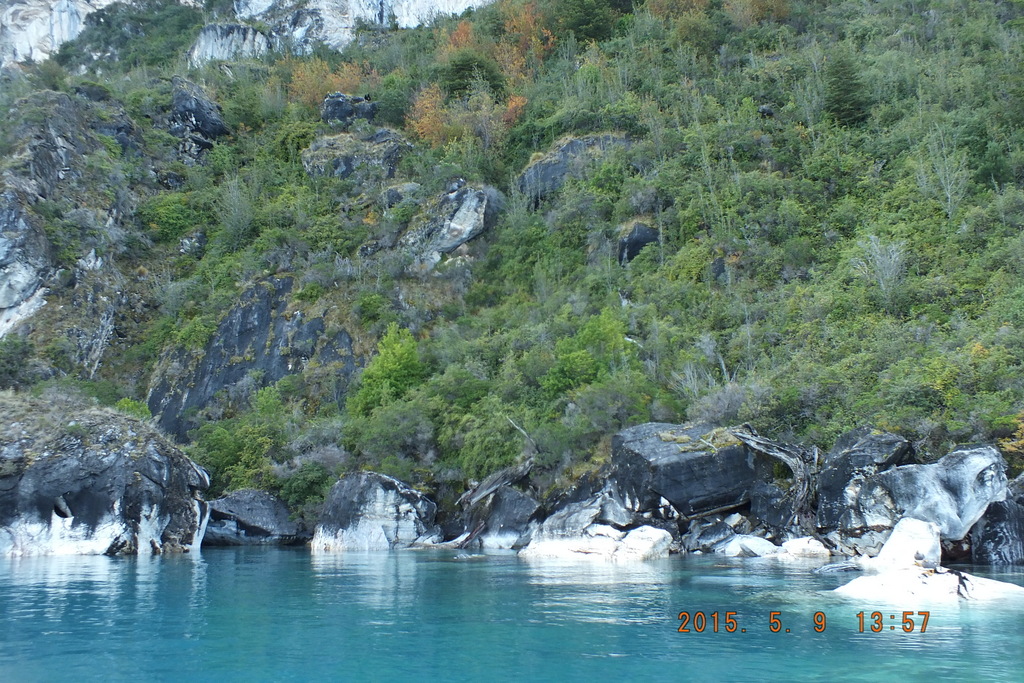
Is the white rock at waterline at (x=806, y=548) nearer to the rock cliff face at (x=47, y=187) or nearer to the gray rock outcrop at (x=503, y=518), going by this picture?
the gray rock outcrop at (x=503, y=518)

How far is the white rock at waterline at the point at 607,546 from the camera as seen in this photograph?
77.4 ft

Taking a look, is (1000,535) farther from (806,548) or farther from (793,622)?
(793,622)

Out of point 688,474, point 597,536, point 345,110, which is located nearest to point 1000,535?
point 688,474

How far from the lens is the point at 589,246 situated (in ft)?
146

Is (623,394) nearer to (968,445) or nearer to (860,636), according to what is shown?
(968,445)

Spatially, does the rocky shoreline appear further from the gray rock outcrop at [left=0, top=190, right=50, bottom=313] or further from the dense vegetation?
the gray rock outcrop at [left=0, top=190, right=50, bottom=313]

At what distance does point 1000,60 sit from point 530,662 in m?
48.5

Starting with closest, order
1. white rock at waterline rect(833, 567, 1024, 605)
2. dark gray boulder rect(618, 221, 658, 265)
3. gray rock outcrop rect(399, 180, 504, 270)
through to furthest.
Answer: white rock at waterline rect(833, 567, 1024, 605) → dark gray boulder rect(618, 221, 658, 265) → gray rock outcrop rect(399, 180, 504, 270)

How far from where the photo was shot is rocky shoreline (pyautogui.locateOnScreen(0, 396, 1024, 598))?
62.7 feet

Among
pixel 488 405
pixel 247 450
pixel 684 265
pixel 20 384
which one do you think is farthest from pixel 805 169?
pixel 20 384

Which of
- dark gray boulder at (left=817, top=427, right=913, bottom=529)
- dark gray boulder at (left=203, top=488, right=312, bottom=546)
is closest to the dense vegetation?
dark gray boulder at (left=203, top=488, right=312, bottom=546)

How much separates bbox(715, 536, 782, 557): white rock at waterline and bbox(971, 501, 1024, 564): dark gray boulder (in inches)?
201

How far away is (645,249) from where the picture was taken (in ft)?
136

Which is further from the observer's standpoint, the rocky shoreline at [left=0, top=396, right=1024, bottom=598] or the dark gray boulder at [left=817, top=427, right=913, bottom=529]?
the dark gray boulder at [left=817, top=427, right=913, bottom=529]
